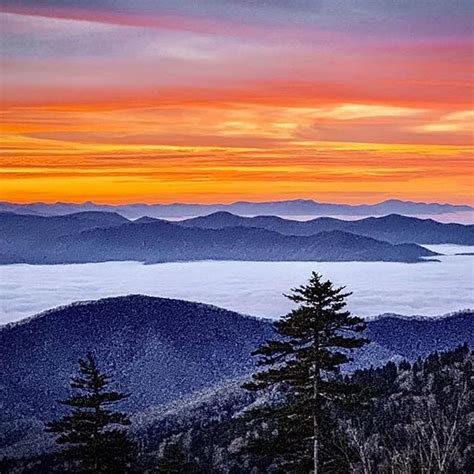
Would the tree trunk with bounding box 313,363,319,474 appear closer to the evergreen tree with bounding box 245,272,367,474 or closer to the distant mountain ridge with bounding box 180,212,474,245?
the evergreen tree with bounding box 245,272,367,474

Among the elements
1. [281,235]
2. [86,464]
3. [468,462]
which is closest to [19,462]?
[468,462]

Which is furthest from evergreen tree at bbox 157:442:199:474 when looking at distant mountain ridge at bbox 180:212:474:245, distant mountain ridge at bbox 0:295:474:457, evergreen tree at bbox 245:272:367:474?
distant mountain ridge at bbox 180:212:474:245

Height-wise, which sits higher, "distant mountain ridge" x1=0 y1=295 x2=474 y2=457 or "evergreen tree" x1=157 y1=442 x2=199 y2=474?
"evergreen tree" x1=157 y1=442 x2=199 y2=474

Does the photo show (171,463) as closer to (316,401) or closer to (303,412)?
(303,412)

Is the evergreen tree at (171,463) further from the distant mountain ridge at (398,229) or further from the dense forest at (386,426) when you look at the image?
the distant mountain ridge at (398,229)

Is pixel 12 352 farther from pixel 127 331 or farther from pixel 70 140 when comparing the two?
pixel 70 140

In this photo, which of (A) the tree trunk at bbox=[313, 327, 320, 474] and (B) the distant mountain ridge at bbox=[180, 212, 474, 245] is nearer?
(A) the tree trunk at bbox=[313, 327, 320, 474]


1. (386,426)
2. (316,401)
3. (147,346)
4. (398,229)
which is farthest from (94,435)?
(147,346)
